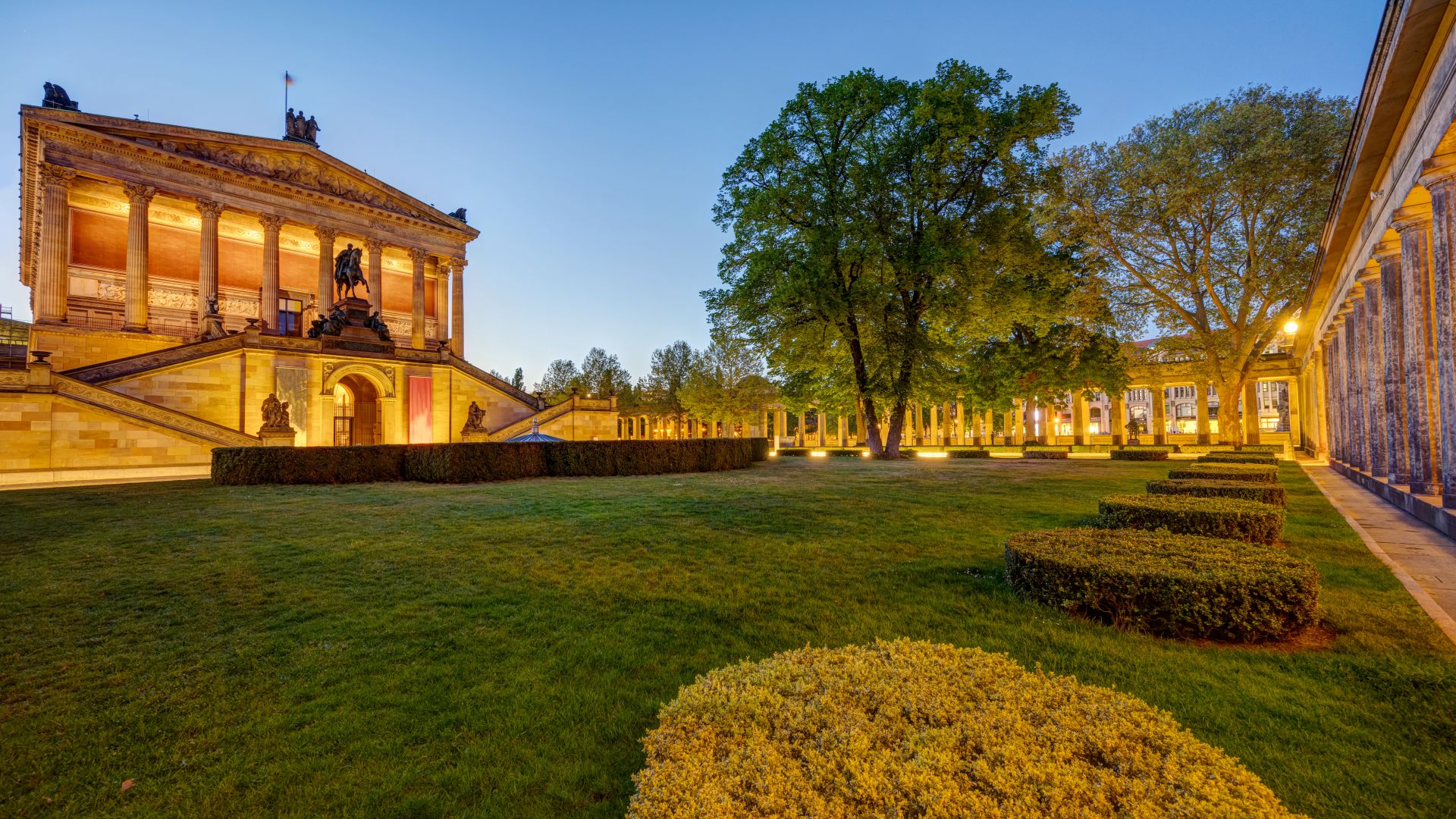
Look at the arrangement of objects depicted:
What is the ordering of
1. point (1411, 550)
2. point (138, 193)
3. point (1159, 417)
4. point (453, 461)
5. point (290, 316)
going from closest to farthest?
point (1411, 550) < point (453, 461) < point (138, 193) < point (290, 316) < point (1159, 417)

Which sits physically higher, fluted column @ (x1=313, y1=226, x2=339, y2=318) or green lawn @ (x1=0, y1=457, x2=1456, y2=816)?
fluted column @ (x1=313, y1=226, x2=339, y2=318)

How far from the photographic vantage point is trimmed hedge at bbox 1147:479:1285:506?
895 cm

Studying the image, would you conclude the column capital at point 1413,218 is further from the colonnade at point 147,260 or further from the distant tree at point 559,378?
the distant tree at point 559,378

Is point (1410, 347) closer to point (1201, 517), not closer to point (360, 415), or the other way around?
point (1201, 517)

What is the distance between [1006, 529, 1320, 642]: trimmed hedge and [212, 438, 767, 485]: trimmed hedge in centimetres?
1485

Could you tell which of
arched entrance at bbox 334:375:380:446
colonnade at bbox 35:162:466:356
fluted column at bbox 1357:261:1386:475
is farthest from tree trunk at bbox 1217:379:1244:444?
colonnade at bbox 35:162:466:356

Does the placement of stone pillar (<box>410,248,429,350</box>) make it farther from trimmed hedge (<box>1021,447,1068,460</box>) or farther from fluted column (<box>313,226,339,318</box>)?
trimmed hedge (<box>1021,447,1068,460</box>)

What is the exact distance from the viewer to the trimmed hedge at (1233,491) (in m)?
8.95

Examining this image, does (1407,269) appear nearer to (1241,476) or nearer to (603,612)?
(1241,476)

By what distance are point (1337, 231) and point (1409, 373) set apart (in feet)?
27.8

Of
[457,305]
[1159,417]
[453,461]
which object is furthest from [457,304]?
[1159,417]

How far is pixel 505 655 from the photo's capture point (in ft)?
14.5

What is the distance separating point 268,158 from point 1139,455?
5188 centimetres

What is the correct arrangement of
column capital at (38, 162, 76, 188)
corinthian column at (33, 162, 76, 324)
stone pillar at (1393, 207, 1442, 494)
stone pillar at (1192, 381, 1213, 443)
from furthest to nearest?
stone pillar at (1192, 381, 1213, 443)
corinthian column at (33, 162, 76, 324)
column capital at (38, 162, 76, 188)
stone pillar at (1393, 207, 1442, 494)
